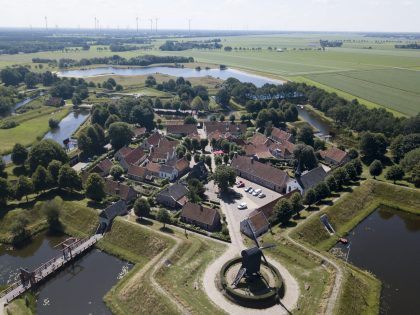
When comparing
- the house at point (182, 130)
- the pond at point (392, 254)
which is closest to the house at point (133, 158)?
the house at point (182, 130)

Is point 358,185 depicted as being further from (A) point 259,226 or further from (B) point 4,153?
(B) point 4,153

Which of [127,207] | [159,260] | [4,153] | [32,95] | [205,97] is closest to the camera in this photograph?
[159,260]

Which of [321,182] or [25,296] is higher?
[321,182]

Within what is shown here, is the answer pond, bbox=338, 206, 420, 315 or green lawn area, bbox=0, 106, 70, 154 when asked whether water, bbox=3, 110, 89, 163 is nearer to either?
green lawn area, bbox=0, 106, 70, 154

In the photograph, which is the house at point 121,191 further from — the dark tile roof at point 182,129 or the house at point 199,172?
the dark tile roof at point 182,129

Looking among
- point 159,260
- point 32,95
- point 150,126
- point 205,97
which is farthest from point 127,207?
point 32,95

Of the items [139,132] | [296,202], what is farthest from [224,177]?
[139,132]
